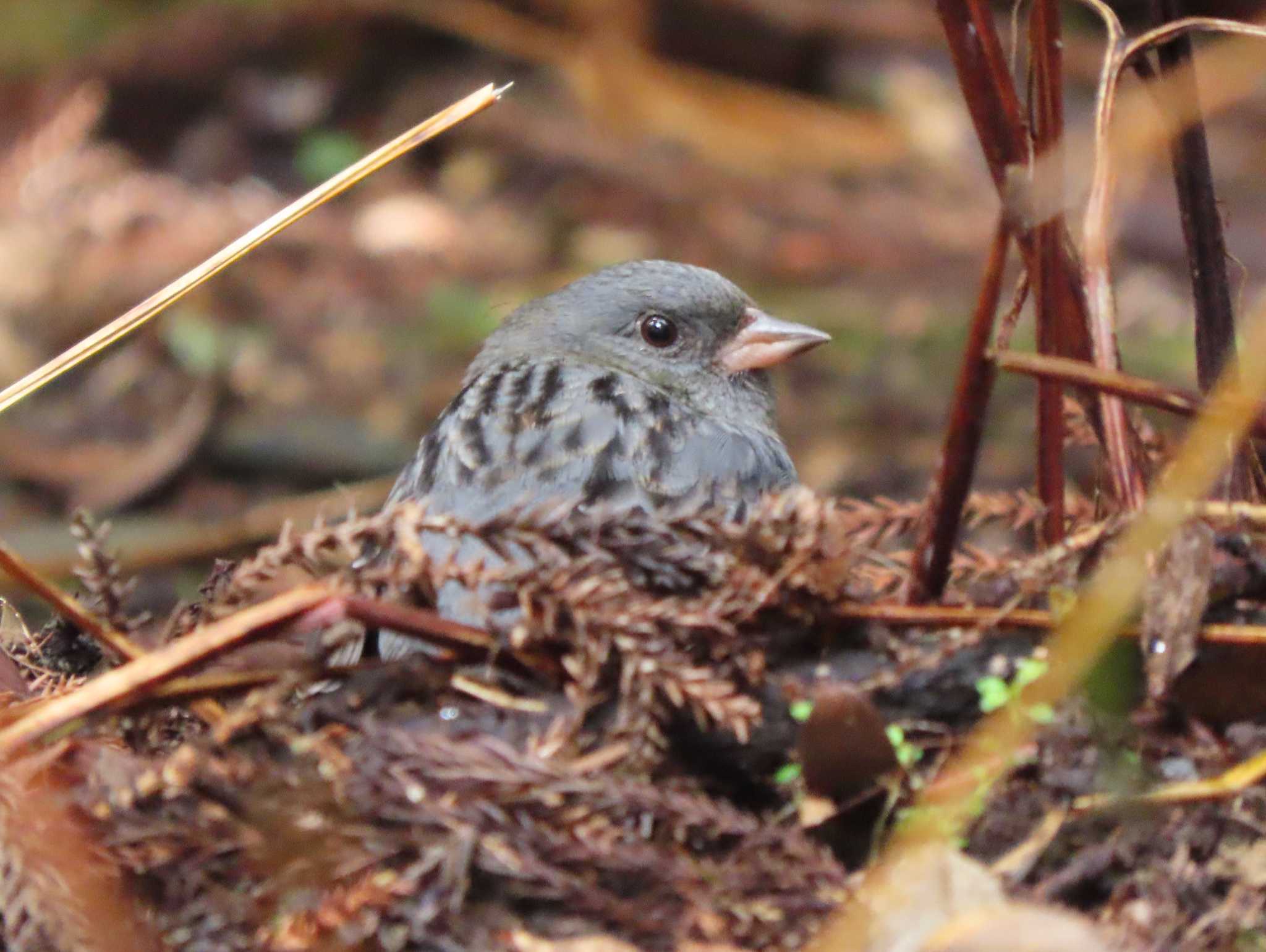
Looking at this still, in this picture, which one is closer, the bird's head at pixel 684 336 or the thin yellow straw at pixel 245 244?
the thin yellow straw at pixel 245 244

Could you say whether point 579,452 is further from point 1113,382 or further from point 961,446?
point 1113,382

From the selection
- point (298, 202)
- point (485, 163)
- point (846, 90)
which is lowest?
point (485, 163)

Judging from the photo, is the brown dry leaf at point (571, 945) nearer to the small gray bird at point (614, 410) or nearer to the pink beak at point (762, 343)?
the small gray bird at point (614, 410)

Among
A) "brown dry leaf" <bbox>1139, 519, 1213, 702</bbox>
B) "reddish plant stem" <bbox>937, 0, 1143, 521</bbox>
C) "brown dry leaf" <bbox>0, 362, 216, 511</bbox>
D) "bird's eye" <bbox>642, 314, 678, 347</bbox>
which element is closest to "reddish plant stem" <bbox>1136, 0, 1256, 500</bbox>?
"reddish plant stem" <bbox>937, 0, 1143, 521</bbox>

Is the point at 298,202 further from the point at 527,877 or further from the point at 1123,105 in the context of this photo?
the point at 1123,105

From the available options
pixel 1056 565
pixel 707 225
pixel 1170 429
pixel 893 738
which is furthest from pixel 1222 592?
pixel 707 225

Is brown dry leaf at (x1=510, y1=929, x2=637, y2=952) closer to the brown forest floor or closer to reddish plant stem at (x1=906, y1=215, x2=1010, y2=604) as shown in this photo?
the brown forest floor

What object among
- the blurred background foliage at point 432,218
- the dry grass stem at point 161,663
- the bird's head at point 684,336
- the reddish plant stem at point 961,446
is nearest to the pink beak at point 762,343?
the bird's head at point 684,336

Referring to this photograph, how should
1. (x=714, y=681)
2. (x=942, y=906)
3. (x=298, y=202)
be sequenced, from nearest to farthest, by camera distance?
(x=942, y=906) < (x=714, y=681) < (x=298, y=202)
